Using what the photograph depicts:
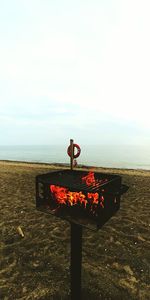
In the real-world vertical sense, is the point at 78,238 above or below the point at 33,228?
above

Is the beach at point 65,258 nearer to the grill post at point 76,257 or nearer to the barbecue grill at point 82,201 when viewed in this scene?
the grill post at point 76,257

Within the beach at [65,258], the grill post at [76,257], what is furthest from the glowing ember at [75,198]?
the beach at [65,258]

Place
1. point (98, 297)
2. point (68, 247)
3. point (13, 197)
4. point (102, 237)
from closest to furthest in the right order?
point (98, 297), point (68, 247), point (102, 237), point (13, 197)

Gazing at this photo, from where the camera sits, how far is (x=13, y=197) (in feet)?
37.6

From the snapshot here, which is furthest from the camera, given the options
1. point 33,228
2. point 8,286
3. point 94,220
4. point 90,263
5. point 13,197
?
point 13,197

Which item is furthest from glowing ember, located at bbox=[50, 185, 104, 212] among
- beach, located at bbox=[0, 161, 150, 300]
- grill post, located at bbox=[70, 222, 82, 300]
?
beach, located at bbox=[0, 161, 150, 300]

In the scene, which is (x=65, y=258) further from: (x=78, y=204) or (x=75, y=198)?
(x=75, y=198)

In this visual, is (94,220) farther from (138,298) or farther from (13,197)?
(13,197)

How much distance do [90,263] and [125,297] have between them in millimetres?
1346

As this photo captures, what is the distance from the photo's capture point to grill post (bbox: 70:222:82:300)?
12.2ft

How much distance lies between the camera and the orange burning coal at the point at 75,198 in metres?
3.37

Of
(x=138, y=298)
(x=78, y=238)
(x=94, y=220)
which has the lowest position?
(x=138, y=298)

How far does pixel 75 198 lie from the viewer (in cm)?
356

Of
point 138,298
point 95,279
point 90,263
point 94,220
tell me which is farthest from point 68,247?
point 94,220
